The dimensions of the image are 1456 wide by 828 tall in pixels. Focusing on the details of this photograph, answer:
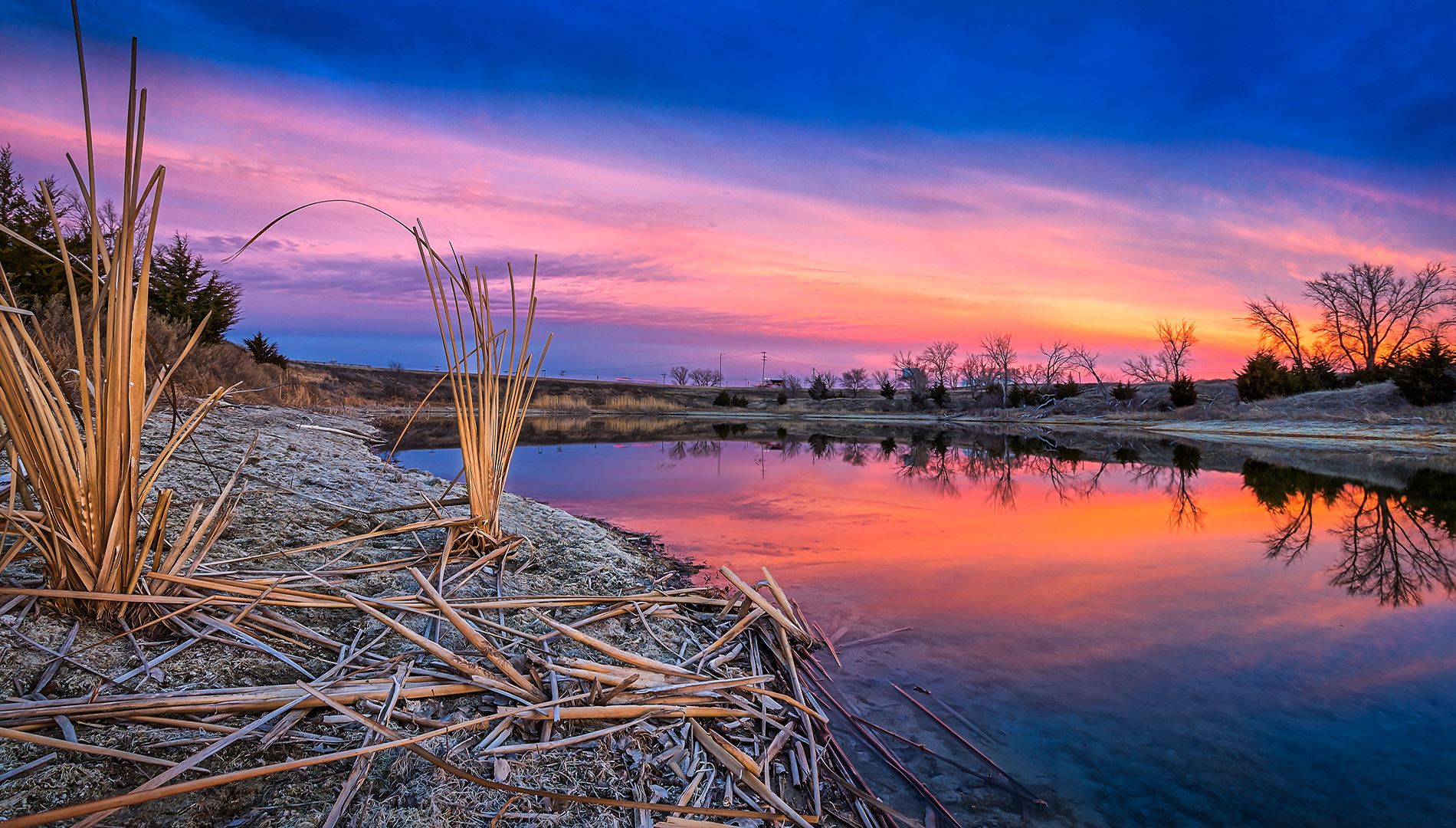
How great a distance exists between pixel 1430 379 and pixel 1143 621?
31.7m

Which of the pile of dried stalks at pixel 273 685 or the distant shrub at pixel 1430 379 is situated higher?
the distant shrub at pixel 1430 379

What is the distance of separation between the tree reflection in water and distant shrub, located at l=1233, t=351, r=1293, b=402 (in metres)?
26.0

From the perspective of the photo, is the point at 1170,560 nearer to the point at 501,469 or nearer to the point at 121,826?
the point at 501,469

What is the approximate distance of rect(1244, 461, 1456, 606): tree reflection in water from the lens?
6246 mm

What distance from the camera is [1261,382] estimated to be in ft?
119

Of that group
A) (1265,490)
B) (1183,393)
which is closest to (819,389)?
(1183,393)

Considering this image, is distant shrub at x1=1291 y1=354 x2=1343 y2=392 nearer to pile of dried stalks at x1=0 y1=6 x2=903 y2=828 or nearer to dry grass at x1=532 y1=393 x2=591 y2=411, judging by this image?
dry grass at x1=532 y1=393 x2=591 y2=411

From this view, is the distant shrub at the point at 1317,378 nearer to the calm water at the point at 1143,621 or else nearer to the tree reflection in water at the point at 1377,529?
the tree reflection in water at the point at 1377,529

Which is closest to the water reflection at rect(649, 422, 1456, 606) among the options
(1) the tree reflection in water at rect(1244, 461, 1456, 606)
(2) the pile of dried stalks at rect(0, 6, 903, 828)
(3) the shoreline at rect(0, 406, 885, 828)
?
(1) the tree reflection in water at rect(1244, 461, 1456, 606)

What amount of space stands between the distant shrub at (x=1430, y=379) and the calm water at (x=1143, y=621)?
18994mm

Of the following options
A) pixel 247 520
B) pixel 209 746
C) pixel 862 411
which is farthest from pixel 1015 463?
pixel 862 411

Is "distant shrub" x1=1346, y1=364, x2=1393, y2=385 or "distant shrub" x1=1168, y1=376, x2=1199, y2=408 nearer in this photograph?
"distant shrub" x1=1346, y1=364, x2=1393, y2=385

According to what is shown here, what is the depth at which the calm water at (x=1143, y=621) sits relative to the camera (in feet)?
9.61

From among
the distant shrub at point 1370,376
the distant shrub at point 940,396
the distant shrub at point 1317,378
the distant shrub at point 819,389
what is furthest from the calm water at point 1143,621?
the distant shrub at point 819,389
